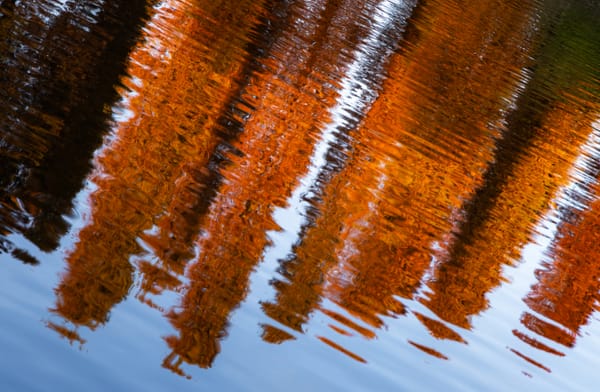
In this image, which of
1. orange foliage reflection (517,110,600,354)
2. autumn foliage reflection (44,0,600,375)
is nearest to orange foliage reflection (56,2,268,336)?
autumn foliage reflection (44,0,600,375)

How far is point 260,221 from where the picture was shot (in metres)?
11.5

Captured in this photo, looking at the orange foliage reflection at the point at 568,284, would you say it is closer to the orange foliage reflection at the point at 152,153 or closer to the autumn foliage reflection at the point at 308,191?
the autumn foliage reflection at the point at 308,191

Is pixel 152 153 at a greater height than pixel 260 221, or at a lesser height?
greater

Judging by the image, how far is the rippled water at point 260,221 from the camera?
8133 millimetres

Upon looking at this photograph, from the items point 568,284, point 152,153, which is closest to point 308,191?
point 152,153

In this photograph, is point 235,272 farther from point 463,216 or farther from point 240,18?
point 240,18

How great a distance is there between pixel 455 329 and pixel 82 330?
208 inches

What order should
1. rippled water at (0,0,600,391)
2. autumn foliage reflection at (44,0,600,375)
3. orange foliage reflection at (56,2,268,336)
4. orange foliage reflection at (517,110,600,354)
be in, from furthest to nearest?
1. orange foliage reflection at (517,110,600,354)
2. autumn foliage reflection at (44,0,600,375)
3. orange foliage reflection at (56,2,268,336)
4. rippled water at (0,0,600,391)

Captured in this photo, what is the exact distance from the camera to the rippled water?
8.13 metres

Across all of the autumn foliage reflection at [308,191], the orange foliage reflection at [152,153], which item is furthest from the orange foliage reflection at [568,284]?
the orange foliage reflection at [152,153]

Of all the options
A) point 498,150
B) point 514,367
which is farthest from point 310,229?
point 498,150

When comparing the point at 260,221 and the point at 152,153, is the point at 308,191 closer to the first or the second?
the point at 260,221

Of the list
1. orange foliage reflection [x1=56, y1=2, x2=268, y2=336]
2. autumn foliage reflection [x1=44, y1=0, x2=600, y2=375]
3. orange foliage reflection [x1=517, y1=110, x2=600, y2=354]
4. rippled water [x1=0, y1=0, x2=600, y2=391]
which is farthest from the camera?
orange foliage reflection [x1=517, y1=110, x2=600, y2=354]

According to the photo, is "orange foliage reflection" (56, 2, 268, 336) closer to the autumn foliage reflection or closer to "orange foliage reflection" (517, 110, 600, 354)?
the autumn foliage reflection
